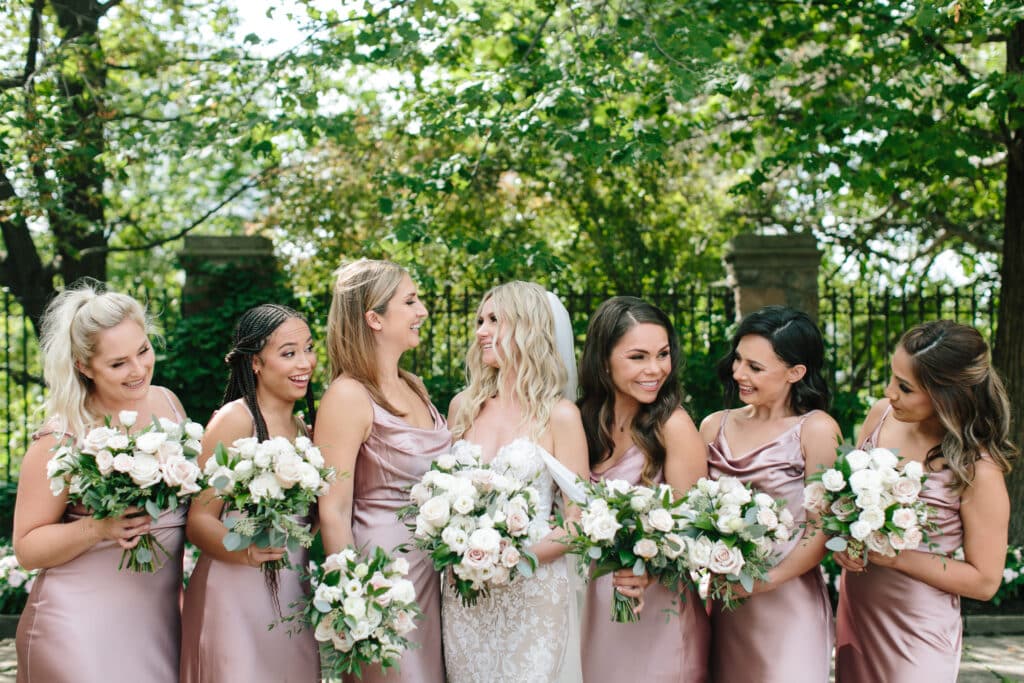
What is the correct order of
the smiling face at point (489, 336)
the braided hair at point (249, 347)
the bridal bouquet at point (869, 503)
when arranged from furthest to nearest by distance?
the smiling face at point (489, 336)
the braided hair at point (249, 347)
the bridal bouquet at point (869, 503)

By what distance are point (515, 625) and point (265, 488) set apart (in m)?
1.28

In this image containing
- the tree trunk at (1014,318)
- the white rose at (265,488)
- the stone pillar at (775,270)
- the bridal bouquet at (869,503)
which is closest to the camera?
the white rose at (265,488)

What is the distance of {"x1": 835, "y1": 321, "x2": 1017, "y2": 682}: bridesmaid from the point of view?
3.51 m

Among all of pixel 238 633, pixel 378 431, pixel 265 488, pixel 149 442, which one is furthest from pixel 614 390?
pixel 149 442

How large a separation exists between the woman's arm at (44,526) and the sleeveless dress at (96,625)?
3.2 inches

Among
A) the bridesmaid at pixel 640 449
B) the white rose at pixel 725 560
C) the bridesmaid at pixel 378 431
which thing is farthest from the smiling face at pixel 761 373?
the bridesmaid at pixel 378 431

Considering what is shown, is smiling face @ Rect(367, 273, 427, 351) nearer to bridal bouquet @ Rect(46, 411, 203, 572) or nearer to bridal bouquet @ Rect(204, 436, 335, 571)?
bridal bouquet @ Rect(204, 436, 335, 571)

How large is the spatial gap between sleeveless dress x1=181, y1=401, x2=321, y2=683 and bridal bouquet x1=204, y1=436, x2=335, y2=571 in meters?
0.38

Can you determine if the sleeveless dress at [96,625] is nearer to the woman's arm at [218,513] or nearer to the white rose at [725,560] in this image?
the woman's arm at [218,513]

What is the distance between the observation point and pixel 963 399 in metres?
3.54

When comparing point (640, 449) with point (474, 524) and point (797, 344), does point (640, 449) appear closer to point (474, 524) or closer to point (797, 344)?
point (797, 344)

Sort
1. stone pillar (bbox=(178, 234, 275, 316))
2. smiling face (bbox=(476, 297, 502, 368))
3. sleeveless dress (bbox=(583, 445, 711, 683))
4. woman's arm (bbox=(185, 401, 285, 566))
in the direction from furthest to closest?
stone pillar (bbox=(178, 234, 275, 316)) → smiling face (bbox=(476, 297, 502, 368)) → sleeveless dress (bbox=(583, 445, 711, 683)) → woman's arm (bbox=(185, 401, 285, 566))

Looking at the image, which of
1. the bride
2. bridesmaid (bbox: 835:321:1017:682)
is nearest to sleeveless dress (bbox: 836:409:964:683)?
bridesmaid (bbox: 835:321:1017:682)

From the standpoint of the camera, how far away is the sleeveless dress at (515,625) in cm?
370
